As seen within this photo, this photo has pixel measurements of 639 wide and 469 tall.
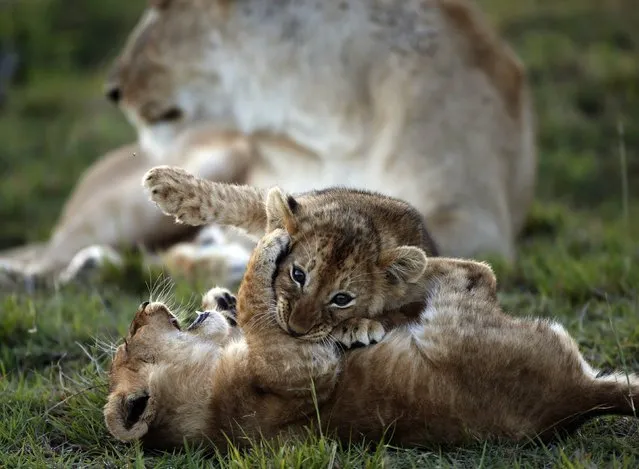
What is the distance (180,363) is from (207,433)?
0.19 m

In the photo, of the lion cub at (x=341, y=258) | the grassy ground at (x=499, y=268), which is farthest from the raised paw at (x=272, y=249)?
the grassy ground at (x=499, y=268)

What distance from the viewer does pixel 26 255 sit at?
5.52 metres

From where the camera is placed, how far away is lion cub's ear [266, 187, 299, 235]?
2.64 m

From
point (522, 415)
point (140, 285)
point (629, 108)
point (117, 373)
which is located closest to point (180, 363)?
point (117, 373)

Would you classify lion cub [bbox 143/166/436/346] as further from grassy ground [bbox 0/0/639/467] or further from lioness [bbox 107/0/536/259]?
lioness [bbox 107/0/536/259]

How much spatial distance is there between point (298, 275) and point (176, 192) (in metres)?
0.53

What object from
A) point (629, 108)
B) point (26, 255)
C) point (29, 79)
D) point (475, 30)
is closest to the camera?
point (475, 30)

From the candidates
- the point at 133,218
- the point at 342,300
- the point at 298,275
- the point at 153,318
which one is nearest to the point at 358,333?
the point at 342,300

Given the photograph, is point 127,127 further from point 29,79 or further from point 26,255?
point 26,255

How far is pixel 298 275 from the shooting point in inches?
99.4

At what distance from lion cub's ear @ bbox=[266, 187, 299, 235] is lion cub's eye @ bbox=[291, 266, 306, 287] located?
0.12m

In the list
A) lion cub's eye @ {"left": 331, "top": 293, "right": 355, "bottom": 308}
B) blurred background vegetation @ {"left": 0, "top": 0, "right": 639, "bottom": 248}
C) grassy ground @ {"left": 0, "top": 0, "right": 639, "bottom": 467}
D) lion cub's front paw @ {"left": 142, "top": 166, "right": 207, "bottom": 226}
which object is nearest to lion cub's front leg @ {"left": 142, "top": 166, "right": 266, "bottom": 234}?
lion cub's front paw @ {"left": 142, "top": 166, "right": 207, "bottom": 226}

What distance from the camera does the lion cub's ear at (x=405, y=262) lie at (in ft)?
8.35

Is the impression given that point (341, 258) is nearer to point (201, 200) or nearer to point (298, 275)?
point (298, 275)
